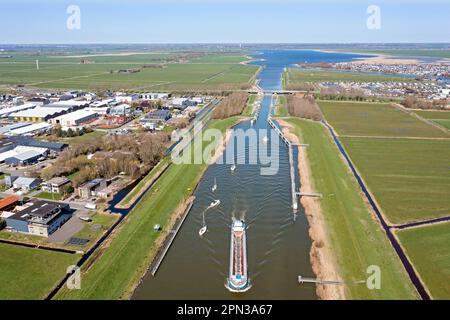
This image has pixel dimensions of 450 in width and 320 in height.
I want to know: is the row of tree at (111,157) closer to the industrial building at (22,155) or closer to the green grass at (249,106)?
the industrial building at (22,155)

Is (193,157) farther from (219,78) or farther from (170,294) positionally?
(219,78)

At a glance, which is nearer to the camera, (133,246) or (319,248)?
(133,246)

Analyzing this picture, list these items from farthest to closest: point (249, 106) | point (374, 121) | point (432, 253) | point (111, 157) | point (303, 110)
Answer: point (249, 106)
point (303, 110)
point (374, 121)
point (111, 157)
point (432, 253)

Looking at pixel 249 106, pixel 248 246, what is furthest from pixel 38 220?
Answer: pixel 249 106

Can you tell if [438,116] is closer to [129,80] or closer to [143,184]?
[143,184]

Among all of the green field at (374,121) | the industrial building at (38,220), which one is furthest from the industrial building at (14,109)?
the green field at (374,121)

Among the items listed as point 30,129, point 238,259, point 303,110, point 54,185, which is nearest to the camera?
point 238,259
